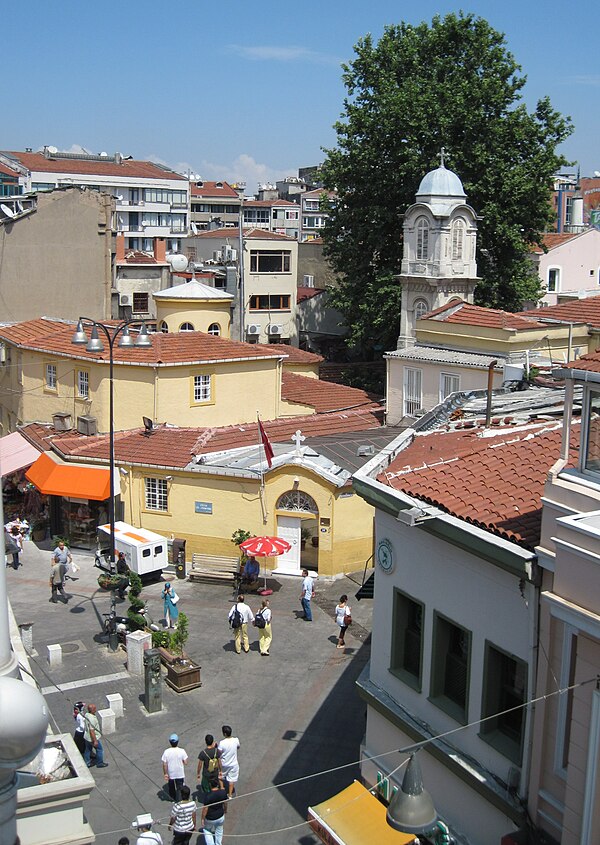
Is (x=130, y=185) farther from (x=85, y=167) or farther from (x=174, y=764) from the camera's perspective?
(x=174, y=764)

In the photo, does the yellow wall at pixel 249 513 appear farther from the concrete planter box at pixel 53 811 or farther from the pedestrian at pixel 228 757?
the concrete planter box at pixel 53 811

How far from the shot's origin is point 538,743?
34.4ft

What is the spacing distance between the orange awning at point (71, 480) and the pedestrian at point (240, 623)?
7.54 m

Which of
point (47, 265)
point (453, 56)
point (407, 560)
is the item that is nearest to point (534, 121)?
point (453, 56)

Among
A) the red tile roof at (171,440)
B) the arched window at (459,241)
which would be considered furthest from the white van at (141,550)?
the arched window at (459,241)

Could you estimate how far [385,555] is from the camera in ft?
44.3

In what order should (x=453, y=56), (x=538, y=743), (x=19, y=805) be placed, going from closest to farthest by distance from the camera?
(x=19, y=805) → (x=538, y=743) → (x=453, y=56)

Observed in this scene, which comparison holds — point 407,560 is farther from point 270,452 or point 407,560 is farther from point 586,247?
point 586,247

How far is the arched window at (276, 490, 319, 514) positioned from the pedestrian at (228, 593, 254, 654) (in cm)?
521

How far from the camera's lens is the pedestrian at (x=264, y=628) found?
70.1 feet

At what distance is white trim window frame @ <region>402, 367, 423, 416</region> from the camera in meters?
33.6

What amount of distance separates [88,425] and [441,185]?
1800cm

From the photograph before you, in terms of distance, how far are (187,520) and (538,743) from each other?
18529 mm

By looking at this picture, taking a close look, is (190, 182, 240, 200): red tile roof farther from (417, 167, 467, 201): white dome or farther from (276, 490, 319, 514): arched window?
(276, 490, 319, 514): arched window
